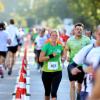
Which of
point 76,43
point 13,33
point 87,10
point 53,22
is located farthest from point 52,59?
point 53,22

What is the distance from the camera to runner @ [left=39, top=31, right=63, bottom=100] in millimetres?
11664

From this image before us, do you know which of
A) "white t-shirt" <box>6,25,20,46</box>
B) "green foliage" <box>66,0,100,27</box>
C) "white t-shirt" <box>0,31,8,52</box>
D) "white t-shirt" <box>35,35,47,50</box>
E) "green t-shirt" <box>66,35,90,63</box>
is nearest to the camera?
"green t-shirt" <box>66,35,90,63</box>

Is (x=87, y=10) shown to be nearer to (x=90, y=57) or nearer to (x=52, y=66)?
(x=52, y=66)

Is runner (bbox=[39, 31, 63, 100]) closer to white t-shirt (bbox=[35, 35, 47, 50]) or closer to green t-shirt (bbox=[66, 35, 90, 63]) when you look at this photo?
green t-shirt (bbox=[66, 35, 90, 63])

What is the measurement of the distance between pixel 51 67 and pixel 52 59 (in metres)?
0.26

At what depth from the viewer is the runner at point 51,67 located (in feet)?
38.3

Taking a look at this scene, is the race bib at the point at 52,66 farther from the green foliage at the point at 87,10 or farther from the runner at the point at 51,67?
the green foliage at the point at 87,10

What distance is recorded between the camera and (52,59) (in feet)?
39.2

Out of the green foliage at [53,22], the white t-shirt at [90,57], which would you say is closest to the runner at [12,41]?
the white t-shirt at [90,57]

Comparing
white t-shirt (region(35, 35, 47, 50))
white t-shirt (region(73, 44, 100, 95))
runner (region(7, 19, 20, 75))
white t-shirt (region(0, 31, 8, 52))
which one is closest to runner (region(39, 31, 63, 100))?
white t-shirt (region(73, 44, 100, 95))

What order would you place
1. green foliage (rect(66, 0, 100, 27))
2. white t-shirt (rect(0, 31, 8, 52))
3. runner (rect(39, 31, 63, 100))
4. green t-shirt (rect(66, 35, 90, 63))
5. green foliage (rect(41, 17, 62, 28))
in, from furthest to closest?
green foliage (rect(41, 17, 62, 28)) → green foliage (rect(66, 0, 100, 27)) → white t-shirt (rect(0, 31, 8, 52)) → green t-shirt (rect(66, 35, 90, 63)) → runner (rect(39, 31, 63, 100))

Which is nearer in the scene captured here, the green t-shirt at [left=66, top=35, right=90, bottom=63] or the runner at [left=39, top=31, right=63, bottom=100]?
the runner at [left=39, top=31, right=63, bottom=100]

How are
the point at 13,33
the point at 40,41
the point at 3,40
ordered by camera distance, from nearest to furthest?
the point at 3,40 → the point at 13,33 → the point at 40,41

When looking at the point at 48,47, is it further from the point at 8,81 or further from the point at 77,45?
the point at 8,81
